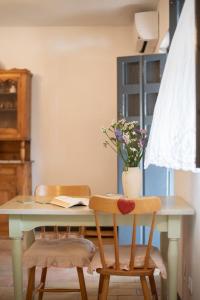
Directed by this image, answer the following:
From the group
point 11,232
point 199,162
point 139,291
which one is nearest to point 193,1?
point 199,162

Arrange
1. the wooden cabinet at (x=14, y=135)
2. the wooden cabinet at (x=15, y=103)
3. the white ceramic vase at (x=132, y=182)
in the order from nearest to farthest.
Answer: the white ceramic vase at (x=132, y=182), the wooden cabinet at (x=14, y=135), the wooden cabinet at (x=15, y=103)

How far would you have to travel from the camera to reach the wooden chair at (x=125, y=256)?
1.91 meters

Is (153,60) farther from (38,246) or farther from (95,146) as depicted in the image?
(38,246)

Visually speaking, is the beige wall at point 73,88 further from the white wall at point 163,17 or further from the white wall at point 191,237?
the white wall at point 191,237

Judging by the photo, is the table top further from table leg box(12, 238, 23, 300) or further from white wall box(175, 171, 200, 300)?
table leg box(12, 238, 23, 300)

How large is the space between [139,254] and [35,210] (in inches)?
25.8

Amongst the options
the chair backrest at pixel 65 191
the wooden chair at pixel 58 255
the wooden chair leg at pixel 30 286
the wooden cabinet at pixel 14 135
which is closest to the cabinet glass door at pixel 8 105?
the wooden cabinet at pixel 14 135

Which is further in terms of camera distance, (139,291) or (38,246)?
(139,291)

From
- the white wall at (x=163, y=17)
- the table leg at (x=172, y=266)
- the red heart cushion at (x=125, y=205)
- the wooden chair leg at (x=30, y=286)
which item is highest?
the white wall at (x=163, y=17)

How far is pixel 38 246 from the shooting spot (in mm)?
2326

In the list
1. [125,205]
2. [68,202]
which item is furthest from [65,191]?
[125,205]

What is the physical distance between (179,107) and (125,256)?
1087 millimetres

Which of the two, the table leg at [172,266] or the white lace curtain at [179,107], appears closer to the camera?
the white lace curtain at [179,107]

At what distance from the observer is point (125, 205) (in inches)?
75.1
